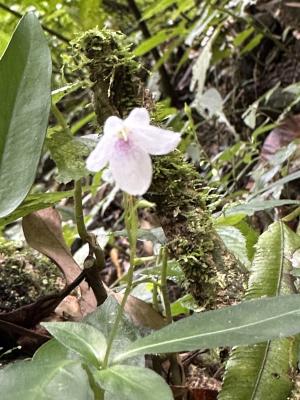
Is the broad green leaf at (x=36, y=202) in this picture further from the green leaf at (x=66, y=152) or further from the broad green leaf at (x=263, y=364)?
the broad green leaf at (x=263, y=364)

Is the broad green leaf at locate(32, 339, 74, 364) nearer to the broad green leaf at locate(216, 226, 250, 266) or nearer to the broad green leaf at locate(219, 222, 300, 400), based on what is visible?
the broad green leaf at locate(219, 222, 300, 400)

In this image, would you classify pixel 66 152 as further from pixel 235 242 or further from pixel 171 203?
pixel 235 242

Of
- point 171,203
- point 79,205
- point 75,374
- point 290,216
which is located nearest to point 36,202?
point 79,205

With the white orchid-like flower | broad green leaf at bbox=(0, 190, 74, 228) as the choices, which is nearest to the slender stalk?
broad green leaf at bbox=(0, 190, 74, 228)

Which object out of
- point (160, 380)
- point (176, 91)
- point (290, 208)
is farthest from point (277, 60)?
point (160, 380)

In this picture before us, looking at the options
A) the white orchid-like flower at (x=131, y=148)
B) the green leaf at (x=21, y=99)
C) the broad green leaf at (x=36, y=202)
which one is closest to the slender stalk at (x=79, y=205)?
the broad green leaf at (x=36, y=202)
